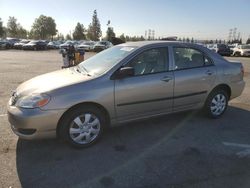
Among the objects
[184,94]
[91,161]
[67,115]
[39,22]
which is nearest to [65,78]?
[67,115]

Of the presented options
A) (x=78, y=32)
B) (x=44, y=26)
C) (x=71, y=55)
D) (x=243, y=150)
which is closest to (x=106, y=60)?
(x=243, y=150)

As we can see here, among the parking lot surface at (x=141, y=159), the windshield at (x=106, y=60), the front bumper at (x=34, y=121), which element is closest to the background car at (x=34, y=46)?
the parking lot surface at (x=141, y=159)

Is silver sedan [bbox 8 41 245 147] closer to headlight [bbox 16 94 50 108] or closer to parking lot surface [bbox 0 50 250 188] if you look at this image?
headlight [bbox 16 94 50 108]

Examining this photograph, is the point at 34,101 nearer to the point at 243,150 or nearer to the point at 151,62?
the point at 151,62

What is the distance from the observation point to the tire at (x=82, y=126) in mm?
3912

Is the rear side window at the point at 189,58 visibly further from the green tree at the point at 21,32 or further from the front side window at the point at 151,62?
the green tree at the point at 21,32

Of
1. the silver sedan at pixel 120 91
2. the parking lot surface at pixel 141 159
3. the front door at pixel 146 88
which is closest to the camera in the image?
the parking lot surface at pixel 141 159

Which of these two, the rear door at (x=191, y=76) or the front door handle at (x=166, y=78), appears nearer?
the front door handle at (x=166, y=78)

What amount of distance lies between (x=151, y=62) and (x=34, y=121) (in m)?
2.18

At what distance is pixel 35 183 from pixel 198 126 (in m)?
3.22

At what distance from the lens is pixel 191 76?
16.3 feet

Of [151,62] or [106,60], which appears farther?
[106,60]

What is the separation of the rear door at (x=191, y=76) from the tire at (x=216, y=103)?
201 mm

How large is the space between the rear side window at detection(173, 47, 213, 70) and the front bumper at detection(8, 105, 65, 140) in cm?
235
